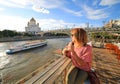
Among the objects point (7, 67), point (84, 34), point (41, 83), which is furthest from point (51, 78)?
point (7, 67)

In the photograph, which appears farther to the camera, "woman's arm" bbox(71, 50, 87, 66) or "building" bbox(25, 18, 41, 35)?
→ "building" bbox(25, 18, 41, 35)

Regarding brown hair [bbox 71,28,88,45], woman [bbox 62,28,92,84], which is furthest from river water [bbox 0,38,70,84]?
brown hair [bbox 71,28,88,45]

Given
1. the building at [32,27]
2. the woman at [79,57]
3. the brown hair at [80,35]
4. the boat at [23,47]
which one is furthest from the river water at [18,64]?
the building at [32,27]

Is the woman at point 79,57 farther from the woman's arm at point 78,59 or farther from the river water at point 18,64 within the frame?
the river water at point 18,64

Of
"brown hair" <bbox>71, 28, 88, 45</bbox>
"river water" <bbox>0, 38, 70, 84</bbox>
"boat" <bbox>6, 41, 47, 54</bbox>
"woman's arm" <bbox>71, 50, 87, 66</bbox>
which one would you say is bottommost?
"river water" <bbox>0, 38, 70, 84</bbox>

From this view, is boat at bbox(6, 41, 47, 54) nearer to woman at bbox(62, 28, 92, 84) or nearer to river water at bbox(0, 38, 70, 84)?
river water at bbox(0, 38, 70, 84)

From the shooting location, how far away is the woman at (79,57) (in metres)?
1.68

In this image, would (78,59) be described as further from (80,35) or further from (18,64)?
(18,64)

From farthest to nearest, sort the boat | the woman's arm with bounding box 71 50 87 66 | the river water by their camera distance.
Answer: the boat < the river water < the woman's arm with bounding box 71 50 87 66

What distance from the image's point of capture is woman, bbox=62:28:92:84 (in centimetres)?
168

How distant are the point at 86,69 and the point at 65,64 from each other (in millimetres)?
492

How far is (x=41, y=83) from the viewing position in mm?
1261

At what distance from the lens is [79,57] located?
68.0 inches

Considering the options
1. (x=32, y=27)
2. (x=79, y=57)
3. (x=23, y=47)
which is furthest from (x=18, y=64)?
(x=32, y=27)
